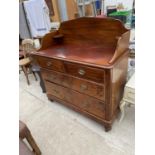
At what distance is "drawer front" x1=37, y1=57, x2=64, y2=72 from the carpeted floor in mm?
630

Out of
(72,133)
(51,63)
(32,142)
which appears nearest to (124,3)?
(51,63)

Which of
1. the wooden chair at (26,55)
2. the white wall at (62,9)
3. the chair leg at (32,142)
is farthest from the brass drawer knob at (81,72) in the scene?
the wooden chair at (26,55)

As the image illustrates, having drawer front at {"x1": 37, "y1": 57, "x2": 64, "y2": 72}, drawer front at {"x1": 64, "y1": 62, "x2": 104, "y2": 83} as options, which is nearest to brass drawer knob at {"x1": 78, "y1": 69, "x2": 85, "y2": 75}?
drawer front at {"x1": 64, "y1": 62, "x2": 104, "y2": 83}

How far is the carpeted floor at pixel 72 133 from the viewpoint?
1.38 meters

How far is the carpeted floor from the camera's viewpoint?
1.38 metres

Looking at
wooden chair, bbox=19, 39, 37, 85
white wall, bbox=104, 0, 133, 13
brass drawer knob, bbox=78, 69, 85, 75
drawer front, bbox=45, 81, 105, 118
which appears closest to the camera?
brass drawer knob, bbox=78, 69, 85, 75

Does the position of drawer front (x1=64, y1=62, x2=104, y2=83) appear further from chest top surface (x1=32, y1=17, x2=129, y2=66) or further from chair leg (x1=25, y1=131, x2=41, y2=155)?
chair leg (x1=25, y1=131, x2=41, y2=155)

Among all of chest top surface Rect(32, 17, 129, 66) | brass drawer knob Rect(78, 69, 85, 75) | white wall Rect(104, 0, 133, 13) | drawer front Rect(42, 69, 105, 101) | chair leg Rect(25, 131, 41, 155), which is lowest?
chair leg Rect(25, 131, 41, 155)

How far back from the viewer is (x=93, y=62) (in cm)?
120

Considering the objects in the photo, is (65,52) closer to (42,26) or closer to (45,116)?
(45,116)

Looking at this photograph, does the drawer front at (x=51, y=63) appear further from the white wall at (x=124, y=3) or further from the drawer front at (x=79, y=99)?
the white wall at (x=124, y=3)

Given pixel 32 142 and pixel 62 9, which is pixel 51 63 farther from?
pixel 62 9

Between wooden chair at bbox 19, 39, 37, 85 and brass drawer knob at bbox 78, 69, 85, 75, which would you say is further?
wooden chair at bbox 19, 39, 37, 85
